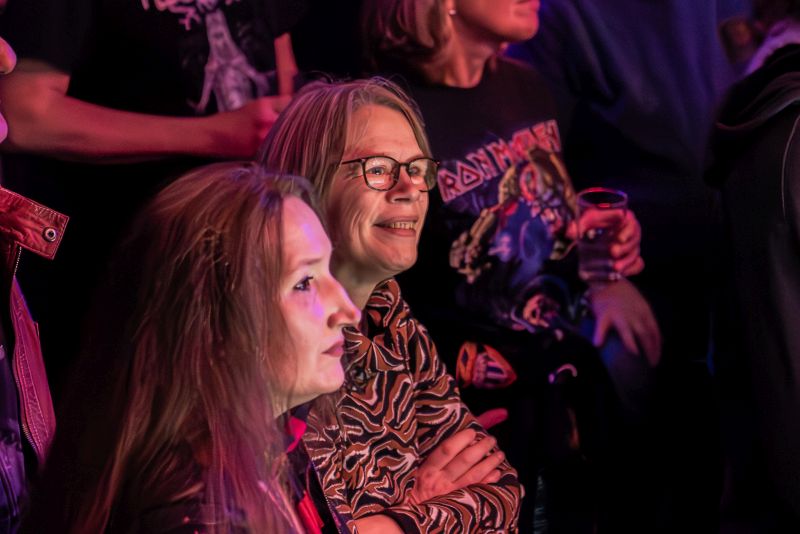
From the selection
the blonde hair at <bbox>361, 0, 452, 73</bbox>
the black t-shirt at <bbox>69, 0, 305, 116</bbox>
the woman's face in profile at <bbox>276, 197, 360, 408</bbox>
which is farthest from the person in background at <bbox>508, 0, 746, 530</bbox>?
the woman's face in profile at <bbox>276, 197, 360, 408</bbox>

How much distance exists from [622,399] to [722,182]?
0.61 metres

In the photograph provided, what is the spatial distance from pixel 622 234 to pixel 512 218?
0.33 meters

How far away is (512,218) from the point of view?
2.49 metres

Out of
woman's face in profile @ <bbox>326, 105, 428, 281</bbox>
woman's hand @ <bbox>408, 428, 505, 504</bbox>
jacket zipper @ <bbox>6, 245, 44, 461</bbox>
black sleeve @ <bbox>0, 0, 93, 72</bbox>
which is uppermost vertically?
black sleeve @ <bbox>0, 0, 93, 72</bbox>

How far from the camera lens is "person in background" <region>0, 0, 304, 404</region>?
1870mm

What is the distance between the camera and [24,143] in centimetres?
187

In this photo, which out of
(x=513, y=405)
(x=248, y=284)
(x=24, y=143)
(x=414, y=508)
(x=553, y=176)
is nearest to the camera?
(x=248, y=284)

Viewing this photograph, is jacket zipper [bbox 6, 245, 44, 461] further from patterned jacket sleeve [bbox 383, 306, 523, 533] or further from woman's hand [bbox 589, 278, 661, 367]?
woman's hand [bbox 589, 278, 661, 367]

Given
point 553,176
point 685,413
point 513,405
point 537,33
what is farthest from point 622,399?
point 537,33

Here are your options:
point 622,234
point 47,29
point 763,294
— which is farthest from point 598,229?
point 47,29

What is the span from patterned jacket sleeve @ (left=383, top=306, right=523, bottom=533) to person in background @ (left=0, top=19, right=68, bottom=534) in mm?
617

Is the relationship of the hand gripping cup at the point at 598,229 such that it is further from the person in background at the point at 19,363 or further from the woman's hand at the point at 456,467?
the person in background at the point at 19,363

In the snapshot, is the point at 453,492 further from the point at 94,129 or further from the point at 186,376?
the point at 94,129

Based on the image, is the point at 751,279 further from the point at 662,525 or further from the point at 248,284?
→ the point at 248,284
